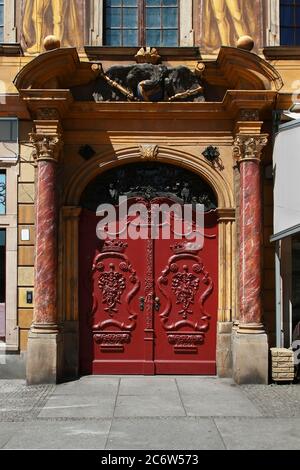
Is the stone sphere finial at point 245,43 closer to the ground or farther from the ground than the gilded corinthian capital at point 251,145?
farther from the ground

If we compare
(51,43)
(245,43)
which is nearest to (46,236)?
(51,43)

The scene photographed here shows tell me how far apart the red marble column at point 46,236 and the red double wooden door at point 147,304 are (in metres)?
0.75

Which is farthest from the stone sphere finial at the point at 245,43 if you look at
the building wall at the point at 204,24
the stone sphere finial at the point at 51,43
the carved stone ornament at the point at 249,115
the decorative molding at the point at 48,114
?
the decorative molding at the point at 48,114

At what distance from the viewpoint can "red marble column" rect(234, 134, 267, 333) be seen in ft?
33.0

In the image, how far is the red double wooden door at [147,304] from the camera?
1064 centimetres

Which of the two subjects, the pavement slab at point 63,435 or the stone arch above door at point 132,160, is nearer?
the pavement slab at point 63,435

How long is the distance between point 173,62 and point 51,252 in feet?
12.2

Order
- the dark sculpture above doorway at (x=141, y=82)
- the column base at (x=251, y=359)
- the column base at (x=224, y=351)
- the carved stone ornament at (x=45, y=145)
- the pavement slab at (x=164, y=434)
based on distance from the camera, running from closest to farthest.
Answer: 1. the pavement slab at (x=164, y=434)
2. the column base at (x=251, y=359)
3. the carved stone ornament at (x=45, y=145)
4. the column base at (x=224, y=351)
5. the dark sculpture above doorway at (x=141, y=82)

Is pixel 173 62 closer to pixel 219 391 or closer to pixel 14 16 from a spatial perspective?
pixel 14 16

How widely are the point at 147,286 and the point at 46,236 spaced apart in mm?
1873

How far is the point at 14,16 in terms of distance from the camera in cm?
1084

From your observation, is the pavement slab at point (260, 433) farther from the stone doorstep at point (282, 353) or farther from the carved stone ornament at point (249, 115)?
the carved stone ornament at point (249, 115)

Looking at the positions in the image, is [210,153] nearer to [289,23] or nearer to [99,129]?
[99,129]

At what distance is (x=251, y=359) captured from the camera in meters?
9.91
